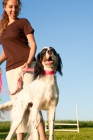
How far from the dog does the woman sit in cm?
22

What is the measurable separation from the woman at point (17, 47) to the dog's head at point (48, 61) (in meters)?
0.26

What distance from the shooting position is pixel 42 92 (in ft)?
14.7

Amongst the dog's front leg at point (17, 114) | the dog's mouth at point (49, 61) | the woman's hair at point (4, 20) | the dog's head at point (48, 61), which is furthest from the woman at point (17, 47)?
the dog's mouth at point (49, 61)

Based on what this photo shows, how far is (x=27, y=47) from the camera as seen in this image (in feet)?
16.0

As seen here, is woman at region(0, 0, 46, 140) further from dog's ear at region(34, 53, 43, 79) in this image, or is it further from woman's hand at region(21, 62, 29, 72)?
dog's ear at region(34, 53, 43, 79)

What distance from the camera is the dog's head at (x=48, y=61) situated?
4371 mm

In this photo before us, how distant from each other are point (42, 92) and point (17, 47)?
2.86 ft

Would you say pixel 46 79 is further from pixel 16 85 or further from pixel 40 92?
pixel 16 85

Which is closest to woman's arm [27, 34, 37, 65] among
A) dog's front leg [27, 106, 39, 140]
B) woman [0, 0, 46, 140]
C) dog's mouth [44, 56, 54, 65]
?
woman [0, 0, 46, 140]

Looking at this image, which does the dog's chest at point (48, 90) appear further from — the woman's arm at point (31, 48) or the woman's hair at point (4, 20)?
the woman's hair at point (4, 20)

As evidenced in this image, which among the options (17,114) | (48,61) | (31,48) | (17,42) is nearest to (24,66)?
(31,48)

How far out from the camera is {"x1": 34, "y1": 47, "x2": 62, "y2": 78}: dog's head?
4371 mm

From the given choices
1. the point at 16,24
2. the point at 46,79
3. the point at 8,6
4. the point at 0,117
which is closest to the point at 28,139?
the point at 0,117

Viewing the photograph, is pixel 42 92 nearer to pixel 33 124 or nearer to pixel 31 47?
pixel 33 124
